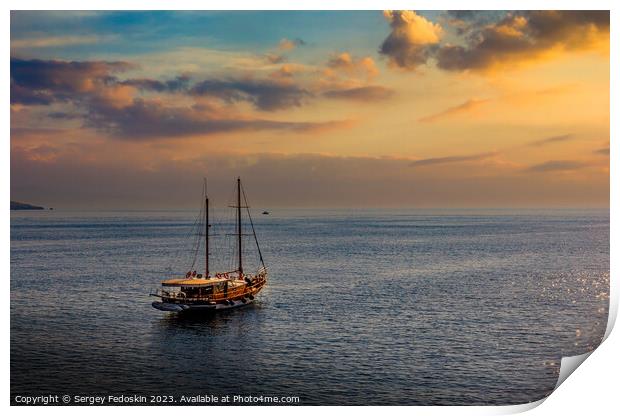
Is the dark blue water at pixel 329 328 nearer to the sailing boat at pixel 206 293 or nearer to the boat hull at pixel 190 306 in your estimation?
the boat hull at pixel 190 306

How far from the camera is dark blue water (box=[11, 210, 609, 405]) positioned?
9.32 meters

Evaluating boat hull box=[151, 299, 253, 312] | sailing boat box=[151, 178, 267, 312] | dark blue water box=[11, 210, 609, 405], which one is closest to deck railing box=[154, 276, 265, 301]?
sailing boat box=[151, 178, 267, 312]

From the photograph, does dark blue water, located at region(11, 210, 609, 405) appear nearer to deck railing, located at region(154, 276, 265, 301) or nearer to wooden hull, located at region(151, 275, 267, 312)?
wooden hull, located at region(151, 275, 267, 312)

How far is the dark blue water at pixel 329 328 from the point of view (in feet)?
30.6

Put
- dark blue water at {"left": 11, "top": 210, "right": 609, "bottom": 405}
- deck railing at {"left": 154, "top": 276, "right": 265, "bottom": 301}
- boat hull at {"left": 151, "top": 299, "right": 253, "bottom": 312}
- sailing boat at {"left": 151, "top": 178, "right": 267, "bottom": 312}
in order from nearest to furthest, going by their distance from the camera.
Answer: dark blue water at {"left": 11, "top": 210, "right": 609, "bottom": 405} → boat hull at {"left": 151, "top": 299, "right": 253, "bottom": 312} → sailing boat at {"left": 151, "top": 178, "right": 267, "bottom": 312} → deck railing at {"left": 154, "top": 276, "right": 265, "bottom": 301}

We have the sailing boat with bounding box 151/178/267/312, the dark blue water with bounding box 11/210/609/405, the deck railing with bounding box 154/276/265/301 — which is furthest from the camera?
the deck railing with bounding box 154/276/265/301

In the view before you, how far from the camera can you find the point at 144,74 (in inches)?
421

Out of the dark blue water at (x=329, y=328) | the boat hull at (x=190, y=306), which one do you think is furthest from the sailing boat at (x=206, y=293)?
the dark blue water at (x=329, y=328)

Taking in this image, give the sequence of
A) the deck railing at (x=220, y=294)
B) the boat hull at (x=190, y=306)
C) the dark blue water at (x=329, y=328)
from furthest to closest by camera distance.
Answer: the deck railing at (x=220, y=294) → the boat hull at (x=190, y=306) → the dark blue water at (x=329, y=328)

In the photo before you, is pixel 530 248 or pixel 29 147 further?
pixel 530 248

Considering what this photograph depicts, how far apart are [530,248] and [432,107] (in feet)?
51.4

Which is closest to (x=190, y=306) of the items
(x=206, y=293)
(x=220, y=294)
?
(x=206, y=293)

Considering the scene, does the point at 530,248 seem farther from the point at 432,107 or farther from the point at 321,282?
the point at 432,107
